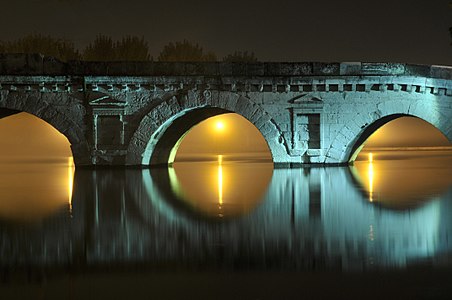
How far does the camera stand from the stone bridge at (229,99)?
2258cm

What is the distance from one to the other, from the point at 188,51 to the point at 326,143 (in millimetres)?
34705

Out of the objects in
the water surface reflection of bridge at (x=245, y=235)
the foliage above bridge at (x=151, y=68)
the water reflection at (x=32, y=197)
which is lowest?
the water surface reflection of bridge at (x=245, y=235)

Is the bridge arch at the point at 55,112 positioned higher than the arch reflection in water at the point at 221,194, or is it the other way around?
the bridge arch at the point at 55,112

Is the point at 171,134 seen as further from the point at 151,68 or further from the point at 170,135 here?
the point at 151,68

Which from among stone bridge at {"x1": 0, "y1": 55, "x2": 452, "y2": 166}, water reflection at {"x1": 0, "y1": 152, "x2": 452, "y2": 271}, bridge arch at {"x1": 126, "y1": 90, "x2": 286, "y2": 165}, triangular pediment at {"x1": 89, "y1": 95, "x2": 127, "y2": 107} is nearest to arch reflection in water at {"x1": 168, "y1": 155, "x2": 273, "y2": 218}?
water reflection at {"x1": 0, "y1": 152, "x2": 452, "y2": 271}

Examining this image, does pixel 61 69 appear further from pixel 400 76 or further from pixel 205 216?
pixel 205 216

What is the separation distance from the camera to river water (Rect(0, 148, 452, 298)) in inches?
263

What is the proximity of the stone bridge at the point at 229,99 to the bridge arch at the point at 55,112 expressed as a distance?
33mm

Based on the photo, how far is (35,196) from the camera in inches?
560

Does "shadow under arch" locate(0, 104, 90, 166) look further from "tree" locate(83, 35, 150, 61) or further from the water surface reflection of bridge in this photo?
"tree" locate(83, 35, 150, 61)

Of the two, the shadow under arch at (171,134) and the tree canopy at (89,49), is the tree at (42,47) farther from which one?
the shadow under arch at (171,134)

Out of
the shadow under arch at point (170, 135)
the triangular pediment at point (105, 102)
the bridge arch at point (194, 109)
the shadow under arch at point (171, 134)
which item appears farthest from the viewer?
the shadow under arch at point (171, 134)

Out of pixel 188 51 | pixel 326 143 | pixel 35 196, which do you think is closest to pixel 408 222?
pixel 35 196

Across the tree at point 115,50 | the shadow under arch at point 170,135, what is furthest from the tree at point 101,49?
the shadow under arch at point 170,135
